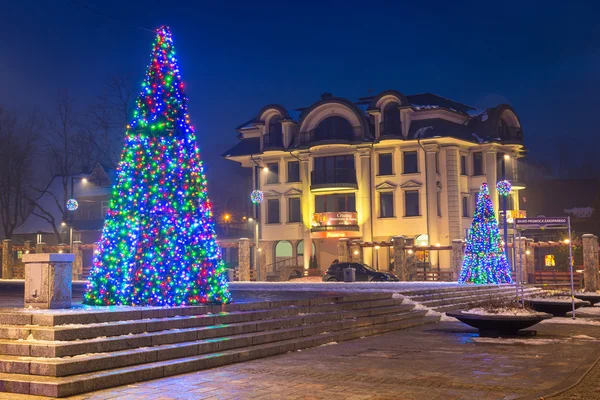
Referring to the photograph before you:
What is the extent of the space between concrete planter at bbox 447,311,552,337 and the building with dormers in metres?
27.3

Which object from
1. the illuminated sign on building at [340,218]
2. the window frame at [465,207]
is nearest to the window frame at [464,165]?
the window frame at [465,207]

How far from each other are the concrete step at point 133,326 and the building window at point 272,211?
32411 mm

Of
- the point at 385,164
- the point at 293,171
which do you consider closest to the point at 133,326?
the point at 385,164

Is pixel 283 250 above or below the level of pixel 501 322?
above

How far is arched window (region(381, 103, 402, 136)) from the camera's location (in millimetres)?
43553

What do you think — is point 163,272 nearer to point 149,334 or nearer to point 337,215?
point 149,334

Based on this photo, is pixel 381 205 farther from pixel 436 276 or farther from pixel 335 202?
pixel 436 276

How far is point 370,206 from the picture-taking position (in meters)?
44.4

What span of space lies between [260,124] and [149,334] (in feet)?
124

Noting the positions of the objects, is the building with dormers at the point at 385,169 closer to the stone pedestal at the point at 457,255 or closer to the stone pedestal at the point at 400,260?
the stone pedestal at the point at 400,260

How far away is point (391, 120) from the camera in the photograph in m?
44.0

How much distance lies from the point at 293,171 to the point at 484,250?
68.6 ft

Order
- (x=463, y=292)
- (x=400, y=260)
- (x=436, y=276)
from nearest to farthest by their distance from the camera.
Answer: (x=463, y=292) < (x=400, y=260) < (x=436, y=276)

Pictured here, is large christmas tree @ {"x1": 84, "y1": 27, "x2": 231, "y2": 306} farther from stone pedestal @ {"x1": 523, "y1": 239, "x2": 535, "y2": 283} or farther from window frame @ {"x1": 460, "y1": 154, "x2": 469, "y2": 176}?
window frame @ {"x1": 460, "y1": 154, "x2": 469, "y2": 176}
